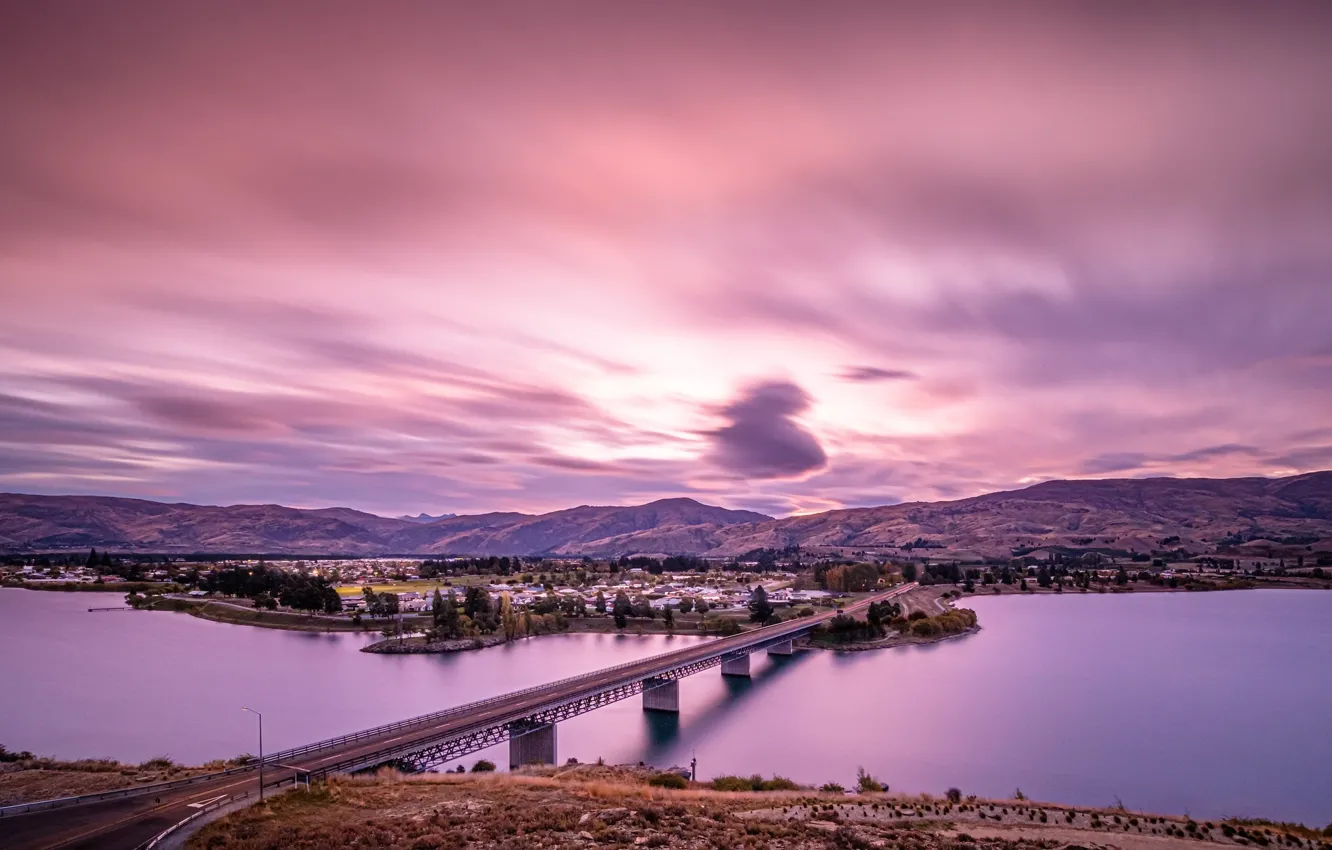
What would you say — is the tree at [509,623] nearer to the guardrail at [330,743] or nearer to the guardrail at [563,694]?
the guardrail at [563,694]

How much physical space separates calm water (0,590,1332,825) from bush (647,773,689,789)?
6.57 m

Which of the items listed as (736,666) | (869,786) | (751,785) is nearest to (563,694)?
(751,785)

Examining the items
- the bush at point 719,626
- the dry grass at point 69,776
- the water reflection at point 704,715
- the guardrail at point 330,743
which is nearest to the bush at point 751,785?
the water reflection at point 704,715

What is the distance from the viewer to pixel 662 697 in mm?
54500

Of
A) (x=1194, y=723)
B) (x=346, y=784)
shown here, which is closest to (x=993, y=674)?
(x=1194, y=723)

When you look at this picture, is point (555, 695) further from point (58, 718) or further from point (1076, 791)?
point (58, 718)

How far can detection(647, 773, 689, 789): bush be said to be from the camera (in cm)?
3262

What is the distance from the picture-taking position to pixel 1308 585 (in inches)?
5891

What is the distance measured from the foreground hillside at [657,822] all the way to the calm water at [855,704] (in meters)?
10.0

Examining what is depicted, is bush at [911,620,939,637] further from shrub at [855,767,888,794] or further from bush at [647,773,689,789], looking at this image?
bush at [647,773,689,789]

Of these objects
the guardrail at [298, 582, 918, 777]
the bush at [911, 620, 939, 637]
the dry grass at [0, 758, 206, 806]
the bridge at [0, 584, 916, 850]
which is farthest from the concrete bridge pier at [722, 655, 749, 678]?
the dry grass at [0, 758, 206, 806]

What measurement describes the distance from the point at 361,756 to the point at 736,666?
152ft

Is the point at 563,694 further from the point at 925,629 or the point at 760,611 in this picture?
the point at 925,629

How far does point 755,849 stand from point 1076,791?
25.3m
